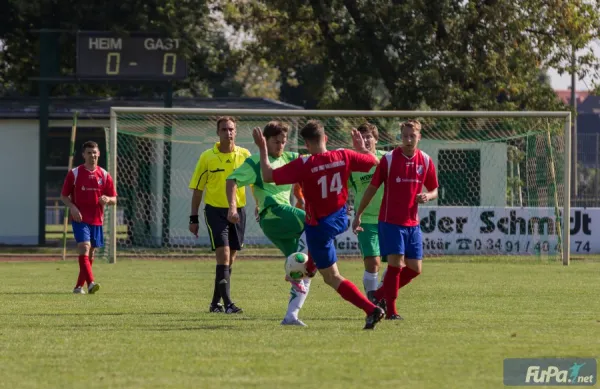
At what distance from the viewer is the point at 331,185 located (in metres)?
9.41

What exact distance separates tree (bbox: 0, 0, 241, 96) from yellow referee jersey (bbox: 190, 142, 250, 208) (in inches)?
545

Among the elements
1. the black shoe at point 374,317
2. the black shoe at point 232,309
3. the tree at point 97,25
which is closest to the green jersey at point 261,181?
the black shoe at point 232,309

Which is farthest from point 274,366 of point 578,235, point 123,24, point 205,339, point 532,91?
point 532,91

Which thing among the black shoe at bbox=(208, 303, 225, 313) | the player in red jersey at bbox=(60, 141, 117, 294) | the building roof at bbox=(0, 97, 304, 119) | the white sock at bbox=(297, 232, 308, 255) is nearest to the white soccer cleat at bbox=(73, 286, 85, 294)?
the player in red jersey at bbox=(60, 141, 117, 294)

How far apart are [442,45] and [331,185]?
20.3m

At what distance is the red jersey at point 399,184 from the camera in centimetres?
1035

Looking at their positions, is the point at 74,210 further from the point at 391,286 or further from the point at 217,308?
the point at 391,286

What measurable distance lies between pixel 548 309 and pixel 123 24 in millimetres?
18325

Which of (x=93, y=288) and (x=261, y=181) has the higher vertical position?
(x=261, y=181)

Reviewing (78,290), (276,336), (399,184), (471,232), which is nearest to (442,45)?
(471,232)

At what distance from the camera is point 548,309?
11.6 meters

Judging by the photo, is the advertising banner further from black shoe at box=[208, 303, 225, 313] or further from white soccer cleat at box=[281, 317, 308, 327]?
white soccer cleat at box=[281, 317, 308, 327]

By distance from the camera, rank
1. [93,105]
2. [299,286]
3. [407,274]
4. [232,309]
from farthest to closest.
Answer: [93,105] < [232,309] < [407,274] < [299,286]

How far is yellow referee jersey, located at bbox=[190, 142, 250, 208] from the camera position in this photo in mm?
11719
